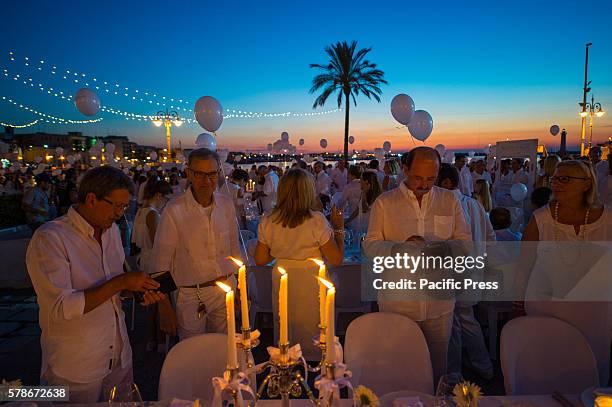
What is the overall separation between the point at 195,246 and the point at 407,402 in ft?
5.44

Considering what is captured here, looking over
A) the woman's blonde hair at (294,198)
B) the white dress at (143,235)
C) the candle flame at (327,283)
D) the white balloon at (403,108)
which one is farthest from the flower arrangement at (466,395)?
the white balloon at (403,108)

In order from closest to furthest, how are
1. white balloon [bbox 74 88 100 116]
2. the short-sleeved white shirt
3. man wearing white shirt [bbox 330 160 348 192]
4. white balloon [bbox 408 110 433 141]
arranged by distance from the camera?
the short-sleeved white shirt
white balloon [bbox 408 110 433 141]
white balloon [bbox 74 88 100 116]
man wearing white shirt [bbox 330 160 348 192]

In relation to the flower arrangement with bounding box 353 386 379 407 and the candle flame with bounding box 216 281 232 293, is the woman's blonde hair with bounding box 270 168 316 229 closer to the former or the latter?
the flower arrangement with bounding box 353 386 379 407

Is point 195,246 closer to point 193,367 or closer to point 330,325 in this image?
point 193,367

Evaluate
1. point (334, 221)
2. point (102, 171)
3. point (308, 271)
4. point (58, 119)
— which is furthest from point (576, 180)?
point (58, 119)

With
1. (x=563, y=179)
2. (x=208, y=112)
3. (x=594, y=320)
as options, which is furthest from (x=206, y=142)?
(x=594, y=320)

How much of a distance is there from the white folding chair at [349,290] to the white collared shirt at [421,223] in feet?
4.75

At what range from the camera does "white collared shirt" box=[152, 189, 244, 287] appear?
2584 millimetres

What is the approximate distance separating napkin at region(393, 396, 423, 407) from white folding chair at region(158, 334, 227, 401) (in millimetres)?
951

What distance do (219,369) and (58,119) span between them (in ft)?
72.8

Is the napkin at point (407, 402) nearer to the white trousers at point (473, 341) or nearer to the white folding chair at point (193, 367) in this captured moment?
the white folding chair at point (193, 367)

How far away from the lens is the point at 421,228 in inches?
101

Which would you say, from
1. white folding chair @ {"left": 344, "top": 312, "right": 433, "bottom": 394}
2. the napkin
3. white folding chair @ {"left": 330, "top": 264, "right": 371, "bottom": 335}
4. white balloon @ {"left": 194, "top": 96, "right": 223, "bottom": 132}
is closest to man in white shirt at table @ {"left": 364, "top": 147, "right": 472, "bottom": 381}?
white folding chair @ {"left": 344, "top": 312, "right": 433, "bottom": 394}

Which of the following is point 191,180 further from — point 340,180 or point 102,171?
point 340,180
